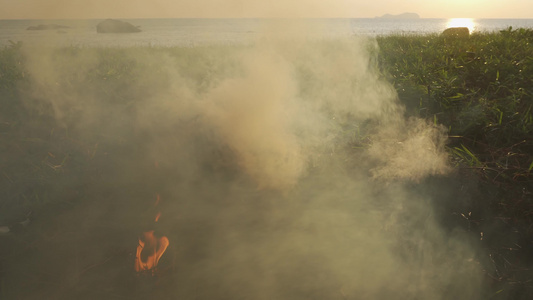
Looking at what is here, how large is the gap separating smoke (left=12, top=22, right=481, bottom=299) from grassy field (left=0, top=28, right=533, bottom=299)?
0.03 meters

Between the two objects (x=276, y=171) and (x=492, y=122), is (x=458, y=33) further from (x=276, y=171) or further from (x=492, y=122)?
(x=276, y=171)

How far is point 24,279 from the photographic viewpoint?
92.2 inches

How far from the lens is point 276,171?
11.0 feet

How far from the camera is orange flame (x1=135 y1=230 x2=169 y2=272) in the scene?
94.3 inches

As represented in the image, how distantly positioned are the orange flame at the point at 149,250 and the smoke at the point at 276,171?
7cm

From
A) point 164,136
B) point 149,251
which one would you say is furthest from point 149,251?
Result: point 164,136

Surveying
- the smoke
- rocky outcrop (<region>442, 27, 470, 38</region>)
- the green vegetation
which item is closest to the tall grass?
the green vegetation

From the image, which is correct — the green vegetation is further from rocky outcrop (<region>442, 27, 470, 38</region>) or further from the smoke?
rocky outcrop (<region>442, 27, 470, 38</region>)

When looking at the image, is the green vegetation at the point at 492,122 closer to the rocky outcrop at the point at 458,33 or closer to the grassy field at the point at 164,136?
the grassy field at the point at 164,136

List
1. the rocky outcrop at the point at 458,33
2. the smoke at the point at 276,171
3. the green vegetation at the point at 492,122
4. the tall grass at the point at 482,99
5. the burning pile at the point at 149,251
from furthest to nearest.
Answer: the rocky outcrop at the point at 458,33 < the tall grass at the point at 482,99 < the green vegetation at the point at 492,122 < the burning pile at the point at 149,251 < the smoke at the point at 276,171

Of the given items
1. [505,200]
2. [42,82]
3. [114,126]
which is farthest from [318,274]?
[42,82]

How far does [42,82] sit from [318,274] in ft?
14.5

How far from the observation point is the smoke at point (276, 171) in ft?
7.49

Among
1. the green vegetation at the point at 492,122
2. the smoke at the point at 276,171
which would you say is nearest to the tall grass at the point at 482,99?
the green vegetation at the point at 492,122
